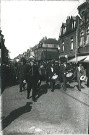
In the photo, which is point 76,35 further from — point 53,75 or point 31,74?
point 31,74

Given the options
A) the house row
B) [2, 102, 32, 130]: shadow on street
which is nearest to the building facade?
the house row

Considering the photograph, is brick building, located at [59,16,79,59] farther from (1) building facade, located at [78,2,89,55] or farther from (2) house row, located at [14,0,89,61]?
(1) building facade, located at [78,2,89,55]

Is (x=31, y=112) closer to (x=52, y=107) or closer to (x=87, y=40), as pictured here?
(x=52, y=107)

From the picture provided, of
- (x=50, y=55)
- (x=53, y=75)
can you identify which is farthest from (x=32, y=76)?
(x=50, y=55)

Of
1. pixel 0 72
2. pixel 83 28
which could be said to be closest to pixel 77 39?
pixel 83 28

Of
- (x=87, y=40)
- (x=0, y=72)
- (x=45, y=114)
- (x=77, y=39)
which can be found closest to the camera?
(x=45, y=114)

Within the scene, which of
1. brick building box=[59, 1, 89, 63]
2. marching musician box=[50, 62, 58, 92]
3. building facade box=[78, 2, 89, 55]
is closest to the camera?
marching musician box=[50, 62, 58, 92]

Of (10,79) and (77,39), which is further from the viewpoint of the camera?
(77,39)

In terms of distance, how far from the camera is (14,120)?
6.29m

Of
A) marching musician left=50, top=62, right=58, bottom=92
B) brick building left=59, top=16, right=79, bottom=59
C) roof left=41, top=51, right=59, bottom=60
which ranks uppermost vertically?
brick building left=59, top=16, right=79, bottom=59

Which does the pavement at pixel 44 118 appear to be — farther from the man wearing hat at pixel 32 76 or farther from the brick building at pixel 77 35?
the brick building at pixel 77 35

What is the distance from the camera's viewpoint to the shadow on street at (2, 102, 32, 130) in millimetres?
6091

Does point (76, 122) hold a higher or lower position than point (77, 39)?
lower

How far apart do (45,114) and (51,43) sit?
232ft
